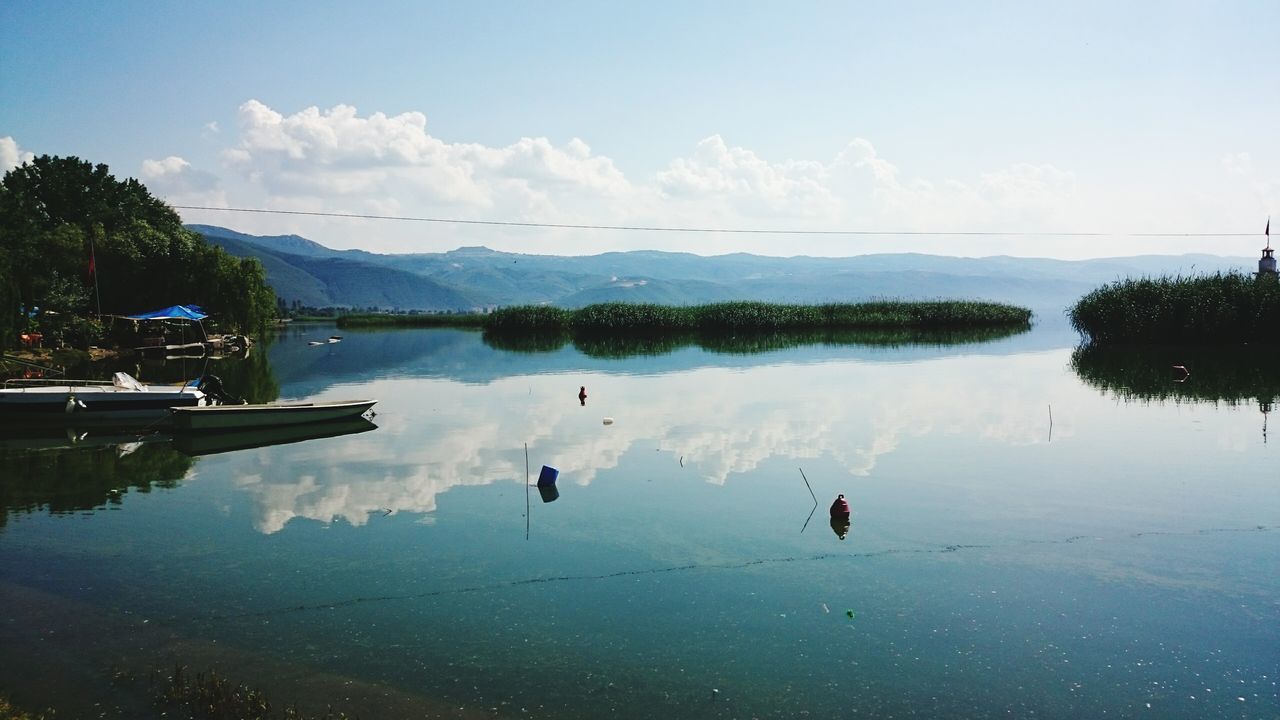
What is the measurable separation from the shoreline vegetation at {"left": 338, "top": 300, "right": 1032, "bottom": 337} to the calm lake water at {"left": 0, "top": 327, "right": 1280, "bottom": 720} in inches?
2278

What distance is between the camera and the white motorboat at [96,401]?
84.8 ft

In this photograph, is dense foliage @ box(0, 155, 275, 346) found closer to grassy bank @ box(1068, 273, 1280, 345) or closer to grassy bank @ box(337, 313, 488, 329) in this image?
grassy bank @ box(337, 313, 488, 329)

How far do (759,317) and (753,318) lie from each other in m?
0.61

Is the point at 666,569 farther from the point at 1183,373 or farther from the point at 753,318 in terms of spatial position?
the point at 753,318

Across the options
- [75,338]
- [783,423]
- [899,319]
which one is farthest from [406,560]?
[899,319]

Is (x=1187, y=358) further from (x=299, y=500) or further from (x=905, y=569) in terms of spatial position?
(x=299, y=500)

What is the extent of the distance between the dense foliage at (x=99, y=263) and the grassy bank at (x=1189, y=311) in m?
61.4

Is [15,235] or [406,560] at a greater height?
[15,235]

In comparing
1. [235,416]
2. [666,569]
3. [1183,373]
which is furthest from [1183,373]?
[235,416]

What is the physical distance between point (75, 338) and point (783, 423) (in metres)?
49.5

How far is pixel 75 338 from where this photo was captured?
2115 inches

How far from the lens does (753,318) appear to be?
8281 centimetres

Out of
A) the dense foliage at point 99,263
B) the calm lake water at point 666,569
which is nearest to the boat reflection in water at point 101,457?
the calm lake water at point 666,569

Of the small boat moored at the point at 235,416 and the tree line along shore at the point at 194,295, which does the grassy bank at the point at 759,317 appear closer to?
the tree line along shore at the point at 194,295
